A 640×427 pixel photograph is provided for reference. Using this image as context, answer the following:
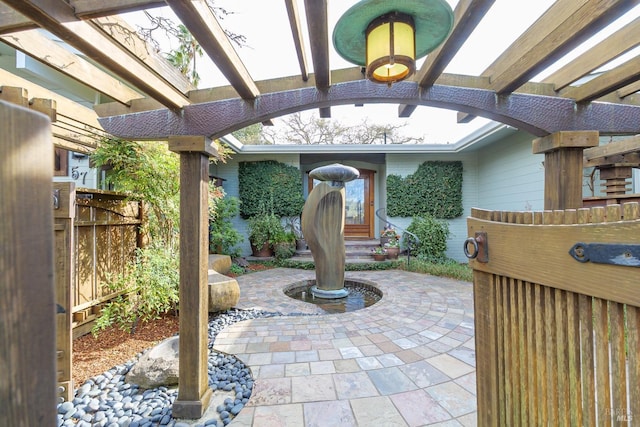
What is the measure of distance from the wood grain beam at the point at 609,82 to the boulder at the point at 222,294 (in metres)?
3.70

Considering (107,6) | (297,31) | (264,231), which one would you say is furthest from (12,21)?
(264,231)

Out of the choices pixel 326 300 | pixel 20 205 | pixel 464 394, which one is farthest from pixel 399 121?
pixel 20 205

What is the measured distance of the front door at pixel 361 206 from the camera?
903 centimetres

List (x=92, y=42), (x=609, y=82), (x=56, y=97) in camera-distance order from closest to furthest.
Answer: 1. (x=92, y=42)
2. (x=609, y=82)
3. (x=56, y=97)

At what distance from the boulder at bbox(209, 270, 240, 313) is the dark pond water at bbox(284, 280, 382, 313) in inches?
49.3

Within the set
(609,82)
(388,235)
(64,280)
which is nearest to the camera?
(609,82)

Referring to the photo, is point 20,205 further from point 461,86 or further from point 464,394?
point 464,394

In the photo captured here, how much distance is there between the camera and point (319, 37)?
1289mm

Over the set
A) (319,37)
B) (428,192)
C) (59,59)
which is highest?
(59,59)

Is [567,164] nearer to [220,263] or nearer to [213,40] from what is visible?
[213,40]

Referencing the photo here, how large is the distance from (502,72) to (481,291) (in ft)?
4.40

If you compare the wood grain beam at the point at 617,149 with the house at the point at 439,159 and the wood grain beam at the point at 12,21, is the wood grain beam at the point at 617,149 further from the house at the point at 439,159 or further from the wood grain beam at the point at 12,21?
the wood grain beam at the point at 12,21

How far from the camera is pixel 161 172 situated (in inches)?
134

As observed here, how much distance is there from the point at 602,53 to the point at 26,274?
2.44 m
